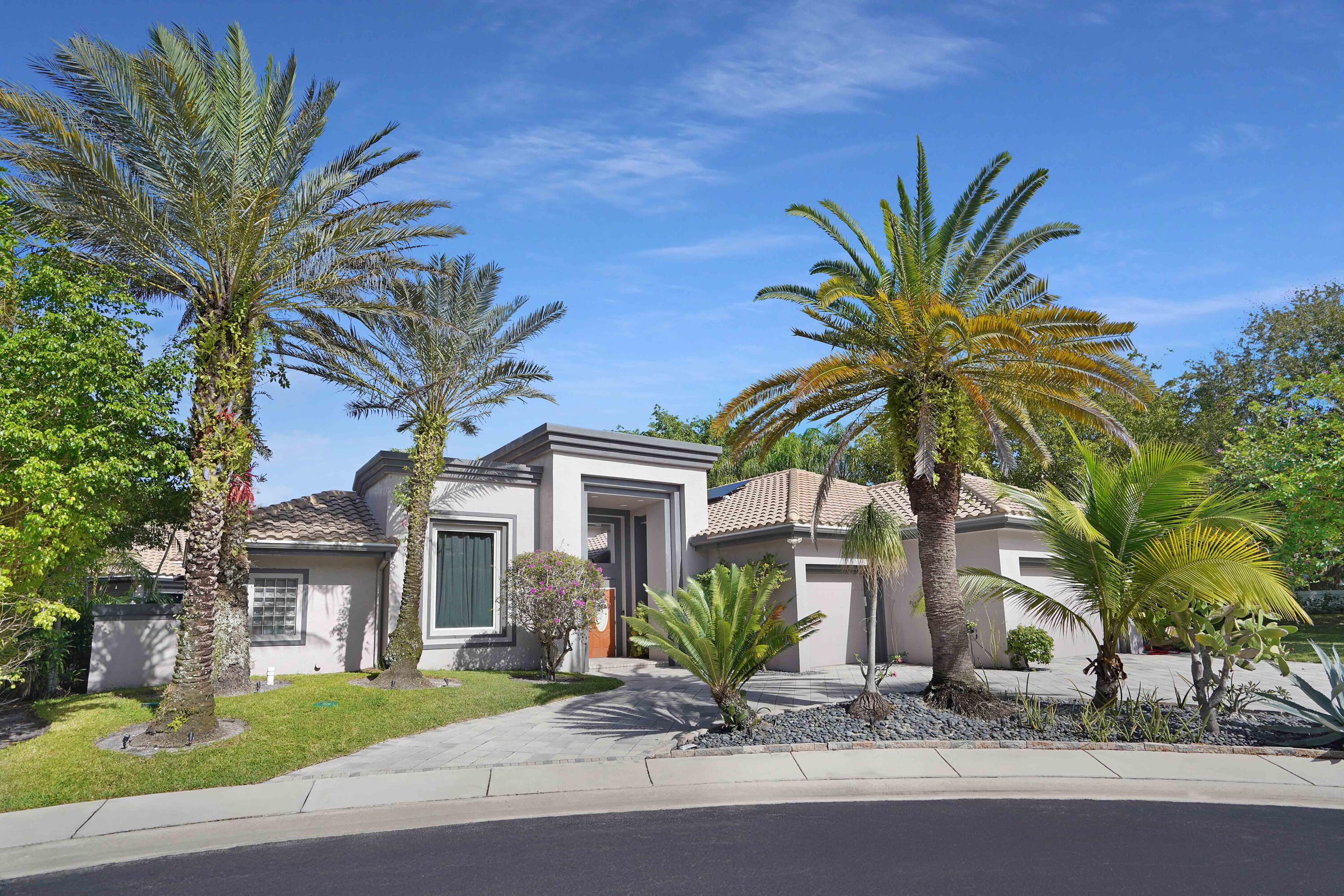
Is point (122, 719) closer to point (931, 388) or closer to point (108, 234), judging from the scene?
point (108, 234)

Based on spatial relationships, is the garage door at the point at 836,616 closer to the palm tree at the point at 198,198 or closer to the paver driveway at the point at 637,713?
the paver driveway at the point at 637,713

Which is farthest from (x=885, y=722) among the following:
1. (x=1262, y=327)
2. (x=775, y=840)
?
(x=1262, y=327)

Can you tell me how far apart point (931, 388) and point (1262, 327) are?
31201 millimetres

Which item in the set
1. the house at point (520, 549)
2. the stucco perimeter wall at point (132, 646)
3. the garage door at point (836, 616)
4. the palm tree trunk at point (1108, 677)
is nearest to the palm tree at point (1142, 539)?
the palm tree trunk at point (1108, 677)

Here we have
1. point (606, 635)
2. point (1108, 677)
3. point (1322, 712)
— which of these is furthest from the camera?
point (606, 635)

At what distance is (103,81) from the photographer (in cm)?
1038

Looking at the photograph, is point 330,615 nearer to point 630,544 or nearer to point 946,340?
point 630,544

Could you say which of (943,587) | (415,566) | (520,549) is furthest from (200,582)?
(943,587)

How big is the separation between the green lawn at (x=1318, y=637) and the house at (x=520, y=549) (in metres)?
4.55

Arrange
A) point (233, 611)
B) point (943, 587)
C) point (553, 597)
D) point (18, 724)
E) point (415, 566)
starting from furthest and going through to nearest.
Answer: point (553, 597) < point (415, 566) < point (233, 611) < point (943, 587) < point (18, 724)

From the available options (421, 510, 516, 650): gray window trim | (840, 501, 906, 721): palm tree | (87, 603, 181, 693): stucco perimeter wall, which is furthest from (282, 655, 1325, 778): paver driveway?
(87, 603, 181, 693): stucco perimeter wall

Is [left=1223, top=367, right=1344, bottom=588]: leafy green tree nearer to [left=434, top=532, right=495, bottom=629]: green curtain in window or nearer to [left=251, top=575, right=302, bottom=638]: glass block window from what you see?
[left=434, top=532, right=495, bottom=629]: green curtain in window

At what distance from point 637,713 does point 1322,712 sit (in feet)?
28.9

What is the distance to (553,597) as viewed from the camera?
51.4 ft
